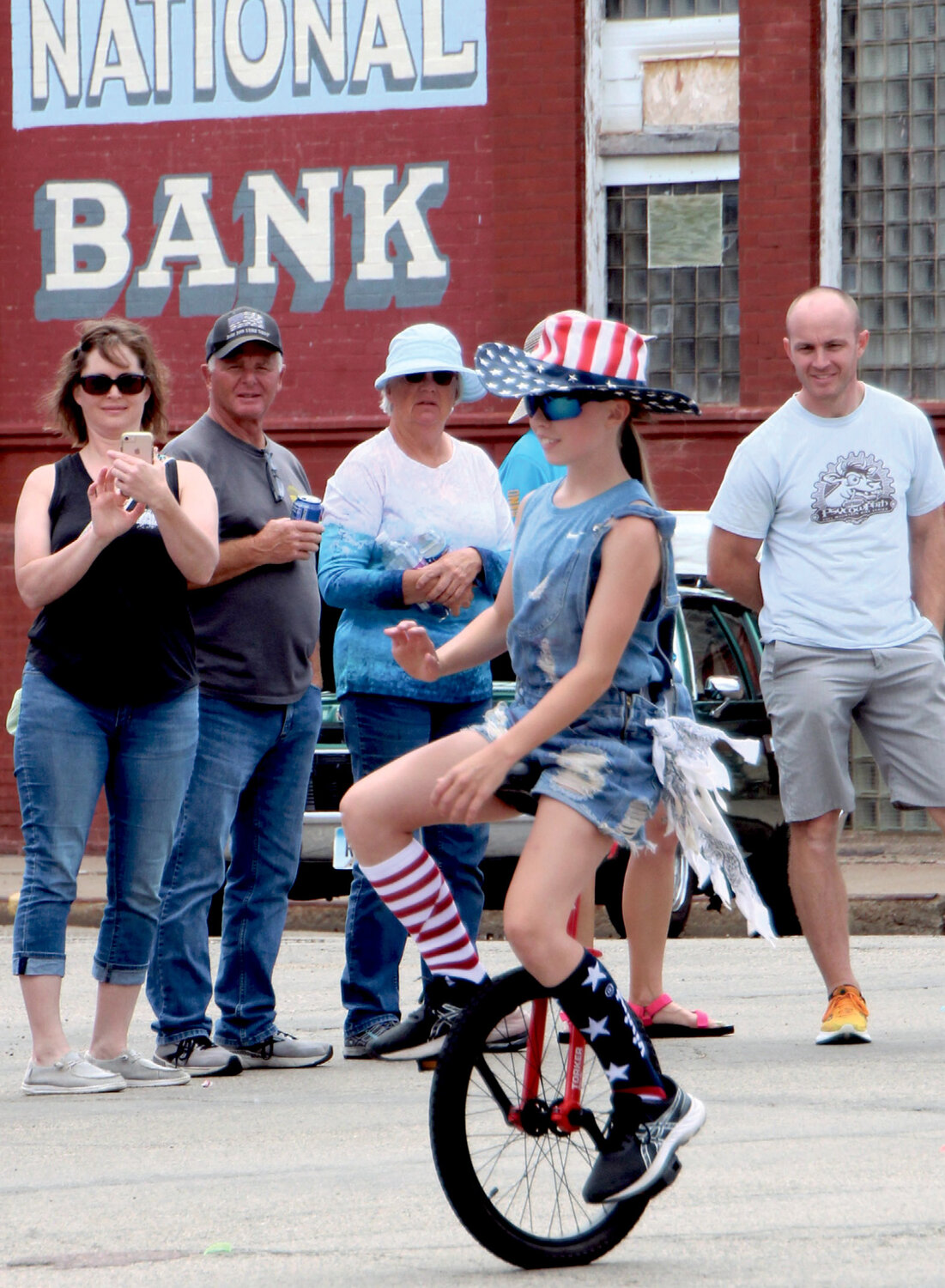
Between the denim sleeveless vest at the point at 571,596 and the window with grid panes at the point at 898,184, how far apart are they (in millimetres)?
11217

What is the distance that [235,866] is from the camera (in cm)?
604

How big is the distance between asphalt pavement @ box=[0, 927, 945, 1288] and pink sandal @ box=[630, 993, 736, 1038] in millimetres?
46

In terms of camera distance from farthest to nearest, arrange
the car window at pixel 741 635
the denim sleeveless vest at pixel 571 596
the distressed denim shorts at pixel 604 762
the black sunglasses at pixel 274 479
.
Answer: the car window at pixel 741 635 < the black sunglasses at pixel 274 479 < the denim sleeveless vest at pixel 571 596 < the distressed denim shorts at pixel 604 762

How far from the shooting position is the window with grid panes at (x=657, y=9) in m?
15.0

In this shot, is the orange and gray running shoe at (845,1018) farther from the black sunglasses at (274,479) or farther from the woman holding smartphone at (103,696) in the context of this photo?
the black sunglasses at (274,479)

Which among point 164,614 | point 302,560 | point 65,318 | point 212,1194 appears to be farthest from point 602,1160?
point 65,318

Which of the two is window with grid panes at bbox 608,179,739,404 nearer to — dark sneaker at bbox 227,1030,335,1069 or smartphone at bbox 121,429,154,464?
dark sneaker at bbox 227,1030,335,1069

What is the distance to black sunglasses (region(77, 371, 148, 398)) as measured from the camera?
555 centimetres

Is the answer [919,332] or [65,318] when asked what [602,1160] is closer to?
[919,332]

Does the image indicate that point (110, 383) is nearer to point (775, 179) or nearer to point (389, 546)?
point (389, 546)

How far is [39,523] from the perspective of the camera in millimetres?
5473

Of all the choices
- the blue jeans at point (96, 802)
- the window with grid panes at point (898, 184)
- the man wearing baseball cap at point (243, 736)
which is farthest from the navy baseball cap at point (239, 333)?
the window with grid panes at point (898, 184)

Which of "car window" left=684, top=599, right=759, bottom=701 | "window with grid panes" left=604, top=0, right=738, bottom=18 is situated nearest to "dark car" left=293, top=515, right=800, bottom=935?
"car window" left=684, top=599, right=759, bottom=701

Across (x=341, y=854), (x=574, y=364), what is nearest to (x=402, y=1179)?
(x=574, y=364)
